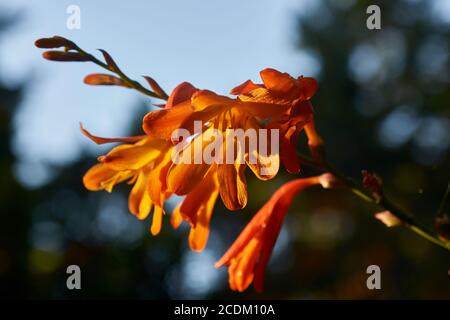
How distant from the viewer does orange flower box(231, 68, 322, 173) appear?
124 centimetres

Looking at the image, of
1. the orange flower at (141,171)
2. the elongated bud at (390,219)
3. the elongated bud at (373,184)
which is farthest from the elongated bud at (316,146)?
the orange flower at (141,171)

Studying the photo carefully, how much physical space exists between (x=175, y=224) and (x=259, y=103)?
1.45 feet

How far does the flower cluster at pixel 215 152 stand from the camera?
1.26 meters

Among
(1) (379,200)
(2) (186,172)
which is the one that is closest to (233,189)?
(2) (186,172)

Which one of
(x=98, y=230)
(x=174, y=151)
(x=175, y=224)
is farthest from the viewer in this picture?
(x=98, y=230)

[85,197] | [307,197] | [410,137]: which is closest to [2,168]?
[85,197]

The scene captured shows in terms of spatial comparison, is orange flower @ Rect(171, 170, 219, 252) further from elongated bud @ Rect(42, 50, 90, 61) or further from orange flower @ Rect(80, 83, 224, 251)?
elongated bud @ Rect(42, 50, 90, 61)

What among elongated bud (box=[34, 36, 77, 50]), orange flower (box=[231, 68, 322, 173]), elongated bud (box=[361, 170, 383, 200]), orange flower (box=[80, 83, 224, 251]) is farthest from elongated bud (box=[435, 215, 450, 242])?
elongated bud (box=[34, 36, 77, 50])

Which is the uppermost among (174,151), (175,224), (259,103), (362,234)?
(259,103)

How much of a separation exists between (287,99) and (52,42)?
58cm

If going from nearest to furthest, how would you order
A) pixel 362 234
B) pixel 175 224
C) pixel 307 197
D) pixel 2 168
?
pixel 175 224
pixel 2 168
pixel 362 234
pixel 307 197

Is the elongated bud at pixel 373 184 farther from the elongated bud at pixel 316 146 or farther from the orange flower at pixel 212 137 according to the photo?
the orange flower at pixel 212 137

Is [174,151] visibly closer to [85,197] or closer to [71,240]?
[71,240]

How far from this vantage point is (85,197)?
12516 millimetres
